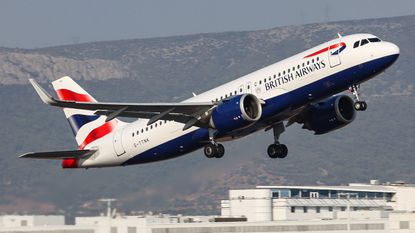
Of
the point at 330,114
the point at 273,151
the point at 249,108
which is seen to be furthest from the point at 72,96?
the point at 330,114

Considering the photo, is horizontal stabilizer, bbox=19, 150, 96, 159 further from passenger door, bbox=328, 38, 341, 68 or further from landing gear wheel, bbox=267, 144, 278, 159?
passenger door, bbox=328, 38, 341, 68

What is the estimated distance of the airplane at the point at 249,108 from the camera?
8050 cm

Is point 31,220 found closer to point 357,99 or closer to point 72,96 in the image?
point 72,96

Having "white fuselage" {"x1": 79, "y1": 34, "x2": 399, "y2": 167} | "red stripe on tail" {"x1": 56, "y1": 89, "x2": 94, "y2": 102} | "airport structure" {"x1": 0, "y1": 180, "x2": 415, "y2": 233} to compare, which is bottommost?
Result: "airport structure" {"x1": 0, "y1": 180, "x2": 415, "y2": 233}

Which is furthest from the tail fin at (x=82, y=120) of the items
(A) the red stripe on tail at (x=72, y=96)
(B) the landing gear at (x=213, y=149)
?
(B) the landing gear at (x=213, y=149)

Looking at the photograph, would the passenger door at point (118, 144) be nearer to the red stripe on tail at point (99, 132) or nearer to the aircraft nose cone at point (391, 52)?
the red stripe on tail at point (99, 132)

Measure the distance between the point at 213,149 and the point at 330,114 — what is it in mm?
8885

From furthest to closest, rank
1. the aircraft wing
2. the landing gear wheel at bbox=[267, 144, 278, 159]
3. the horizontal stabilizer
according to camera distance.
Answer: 1. the landing gear wheel at bbox=[267, 144, 278, 159]
2. the horizontal stabilizer
3. the aircraft wing

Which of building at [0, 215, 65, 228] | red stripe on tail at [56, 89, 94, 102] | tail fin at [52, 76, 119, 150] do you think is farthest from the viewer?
building at [0, 215, 65, 228]

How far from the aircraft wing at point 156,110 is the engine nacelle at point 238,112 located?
1.94 metres

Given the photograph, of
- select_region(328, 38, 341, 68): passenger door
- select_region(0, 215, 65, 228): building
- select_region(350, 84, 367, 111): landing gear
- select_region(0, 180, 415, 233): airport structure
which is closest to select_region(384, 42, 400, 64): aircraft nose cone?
select_region(350, 84, 367, 111): landing gear

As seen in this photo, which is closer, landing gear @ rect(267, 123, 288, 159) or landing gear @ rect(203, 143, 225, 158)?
landing gear @ rect(203, 143, 225, 158)

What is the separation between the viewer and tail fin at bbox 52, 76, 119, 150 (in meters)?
93.8

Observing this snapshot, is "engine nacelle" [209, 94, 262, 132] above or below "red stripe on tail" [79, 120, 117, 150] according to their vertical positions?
below
